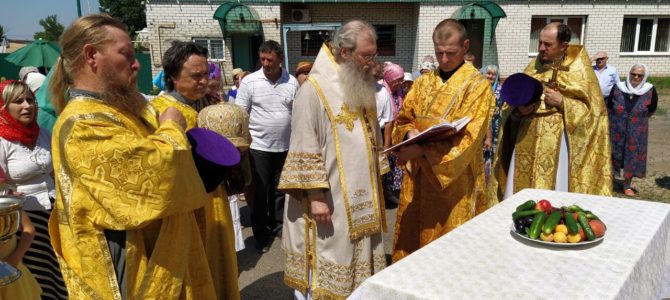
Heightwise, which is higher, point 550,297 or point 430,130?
point 430,130

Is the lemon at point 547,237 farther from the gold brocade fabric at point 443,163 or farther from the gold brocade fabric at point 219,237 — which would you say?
the gold brocade fabric at point 219,237

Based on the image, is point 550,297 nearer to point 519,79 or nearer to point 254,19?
point 519,79

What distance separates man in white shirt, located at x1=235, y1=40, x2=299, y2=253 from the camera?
16.5 ft

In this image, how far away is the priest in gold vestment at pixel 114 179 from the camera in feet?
5.72

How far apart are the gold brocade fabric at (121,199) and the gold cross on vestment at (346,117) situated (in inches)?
44.9

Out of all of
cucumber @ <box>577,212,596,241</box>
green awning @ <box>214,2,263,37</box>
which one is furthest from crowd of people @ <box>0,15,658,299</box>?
green awning @ <box>214,2,263,37</box>

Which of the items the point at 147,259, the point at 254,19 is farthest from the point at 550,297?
the point at 254,19

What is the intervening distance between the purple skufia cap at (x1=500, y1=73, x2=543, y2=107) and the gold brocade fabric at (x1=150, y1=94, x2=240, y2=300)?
2.30 meters

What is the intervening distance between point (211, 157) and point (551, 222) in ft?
4.95

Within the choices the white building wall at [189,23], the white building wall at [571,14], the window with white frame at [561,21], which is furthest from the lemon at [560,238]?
the window with white frame at [561,21]

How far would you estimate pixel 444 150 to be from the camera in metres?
3.10

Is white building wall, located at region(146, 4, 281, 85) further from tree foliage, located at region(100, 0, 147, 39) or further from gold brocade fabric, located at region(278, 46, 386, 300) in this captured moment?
tree foliage, located at region(100, 0, 147, 39)

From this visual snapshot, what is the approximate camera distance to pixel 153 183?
5.76 feet

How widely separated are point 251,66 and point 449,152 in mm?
15162
